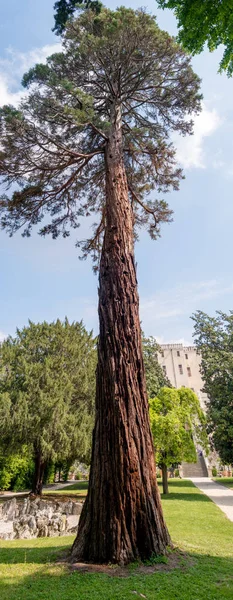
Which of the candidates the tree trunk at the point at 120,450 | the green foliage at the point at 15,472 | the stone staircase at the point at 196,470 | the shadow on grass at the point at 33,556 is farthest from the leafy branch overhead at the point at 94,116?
the stone staircase at the point at 196,470

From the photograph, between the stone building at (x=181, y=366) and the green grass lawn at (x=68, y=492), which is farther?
the stone building at (x=181, y=366)

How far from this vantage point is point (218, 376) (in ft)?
58.5

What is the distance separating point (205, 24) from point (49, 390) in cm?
1626

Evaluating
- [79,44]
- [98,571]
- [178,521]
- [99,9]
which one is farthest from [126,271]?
[178,521]

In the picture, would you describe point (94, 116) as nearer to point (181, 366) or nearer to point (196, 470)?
point (196, 470)

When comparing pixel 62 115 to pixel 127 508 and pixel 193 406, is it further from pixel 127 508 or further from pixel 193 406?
pixel 193 406

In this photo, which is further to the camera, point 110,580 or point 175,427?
point 175,427

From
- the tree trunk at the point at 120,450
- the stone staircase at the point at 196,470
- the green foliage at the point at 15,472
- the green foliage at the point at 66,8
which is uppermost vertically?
the green foliage at the point at 66,8

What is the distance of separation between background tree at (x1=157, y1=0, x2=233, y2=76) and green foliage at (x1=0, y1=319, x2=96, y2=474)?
1558 cm

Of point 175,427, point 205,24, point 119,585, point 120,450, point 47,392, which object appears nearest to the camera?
point 205,24

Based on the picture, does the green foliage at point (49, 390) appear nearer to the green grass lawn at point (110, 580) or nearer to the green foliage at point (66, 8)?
the green grass lawn at point (110, 580)

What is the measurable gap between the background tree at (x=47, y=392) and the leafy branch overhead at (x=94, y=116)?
371 inches

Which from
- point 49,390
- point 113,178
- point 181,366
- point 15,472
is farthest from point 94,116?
point 181,366

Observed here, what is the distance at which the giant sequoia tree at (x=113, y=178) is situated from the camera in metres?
4.11
